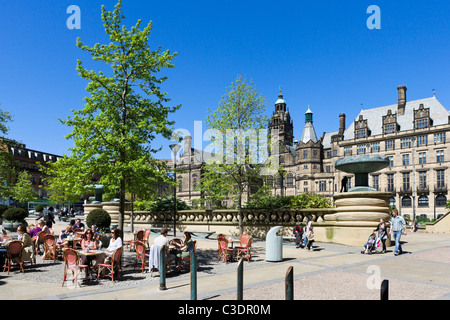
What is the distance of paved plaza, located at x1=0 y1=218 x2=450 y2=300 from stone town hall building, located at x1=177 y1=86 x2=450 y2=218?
1545 inches

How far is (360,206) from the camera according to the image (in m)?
17.1

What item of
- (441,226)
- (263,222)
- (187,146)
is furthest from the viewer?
(187,146)

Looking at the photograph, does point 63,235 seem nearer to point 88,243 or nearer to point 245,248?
point 88,243

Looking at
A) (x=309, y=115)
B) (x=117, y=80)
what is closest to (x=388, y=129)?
(x=309, y=115)

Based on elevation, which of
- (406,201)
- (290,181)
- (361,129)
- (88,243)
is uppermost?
(361,129)

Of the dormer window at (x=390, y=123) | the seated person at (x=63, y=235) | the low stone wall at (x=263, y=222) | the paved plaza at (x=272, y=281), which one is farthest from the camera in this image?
the dormer window at (x=390, y=123)

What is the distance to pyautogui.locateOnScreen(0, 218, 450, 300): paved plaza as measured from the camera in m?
7.92

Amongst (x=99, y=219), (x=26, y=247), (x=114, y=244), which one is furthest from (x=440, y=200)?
(x=26, y=247)

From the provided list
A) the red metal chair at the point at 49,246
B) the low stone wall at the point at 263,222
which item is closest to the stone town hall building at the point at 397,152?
the low stone wall at the point at 263,222

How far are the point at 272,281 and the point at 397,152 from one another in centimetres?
7274

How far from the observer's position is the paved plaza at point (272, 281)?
7.92 metres

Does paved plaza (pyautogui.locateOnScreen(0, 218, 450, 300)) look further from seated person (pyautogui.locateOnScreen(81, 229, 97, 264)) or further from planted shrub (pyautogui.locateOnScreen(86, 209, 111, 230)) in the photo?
planted shrub (pyautogui.locateOnScreen(86, 209, 111, 230))

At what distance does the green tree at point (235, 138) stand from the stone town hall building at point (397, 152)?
31.2m

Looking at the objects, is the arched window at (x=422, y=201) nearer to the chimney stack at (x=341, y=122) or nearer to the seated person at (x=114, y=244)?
the chimney stack at (x=341, y=122)
